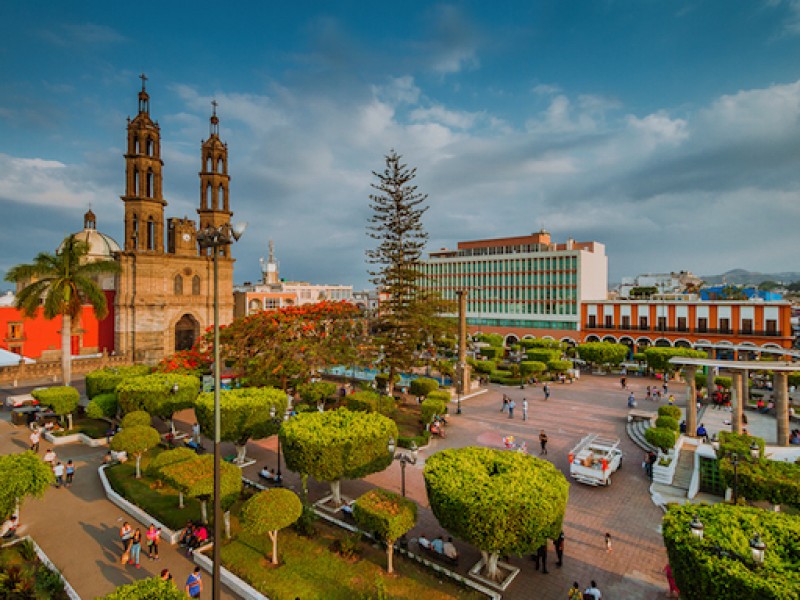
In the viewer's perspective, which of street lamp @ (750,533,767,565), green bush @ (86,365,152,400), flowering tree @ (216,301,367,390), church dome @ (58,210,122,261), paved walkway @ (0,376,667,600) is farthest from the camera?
church dome @ (58,210,122,261)

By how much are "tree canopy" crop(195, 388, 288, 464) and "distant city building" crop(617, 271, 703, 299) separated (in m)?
84.7

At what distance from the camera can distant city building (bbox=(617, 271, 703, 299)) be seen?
88375 millimetres

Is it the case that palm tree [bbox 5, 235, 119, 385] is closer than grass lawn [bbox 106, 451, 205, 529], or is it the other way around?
grass lawn [bbox 106, 451, 205, 529]

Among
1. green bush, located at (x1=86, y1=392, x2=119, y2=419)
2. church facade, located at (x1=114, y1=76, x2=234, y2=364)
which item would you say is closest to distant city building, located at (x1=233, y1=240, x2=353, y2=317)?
church facade, located at (x1=114, y1=76, x2=234, y2=364)

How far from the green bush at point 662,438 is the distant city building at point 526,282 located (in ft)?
125

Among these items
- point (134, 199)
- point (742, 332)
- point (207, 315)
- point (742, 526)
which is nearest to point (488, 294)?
point (742, 332)

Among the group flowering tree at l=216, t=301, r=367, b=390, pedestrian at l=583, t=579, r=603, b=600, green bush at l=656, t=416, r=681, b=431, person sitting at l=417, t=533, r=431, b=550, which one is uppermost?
flowering tree at l=216, t=301, r=367, b=390

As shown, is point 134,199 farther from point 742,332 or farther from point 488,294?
point 742,332

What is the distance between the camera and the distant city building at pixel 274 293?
73219 mm

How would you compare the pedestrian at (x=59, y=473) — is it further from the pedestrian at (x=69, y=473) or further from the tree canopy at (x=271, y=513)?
the tree canopy at (x=271, y=513)

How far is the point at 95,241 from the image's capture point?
53.9m

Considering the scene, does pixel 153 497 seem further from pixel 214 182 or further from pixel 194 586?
pixel 214 182

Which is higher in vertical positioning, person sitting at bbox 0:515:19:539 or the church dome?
the church dome

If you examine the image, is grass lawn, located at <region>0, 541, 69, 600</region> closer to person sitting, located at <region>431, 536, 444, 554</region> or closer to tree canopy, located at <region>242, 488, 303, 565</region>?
tree canopy, located at <region>242, 488, 303, 565</region>
